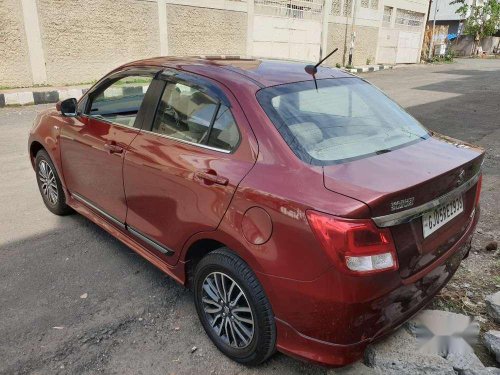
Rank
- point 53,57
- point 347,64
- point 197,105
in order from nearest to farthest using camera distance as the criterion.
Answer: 1. point 197,105
2. point 53,57
3. point 347,64

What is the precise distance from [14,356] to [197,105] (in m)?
1.79

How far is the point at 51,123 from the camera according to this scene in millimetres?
3971

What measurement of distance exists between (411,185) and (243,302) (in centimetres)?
105

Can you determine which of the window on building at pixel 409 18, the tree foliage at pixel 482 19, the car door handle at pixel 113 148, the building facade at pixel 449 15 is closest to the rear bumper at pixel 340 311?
the car door handle at pixel 113 148

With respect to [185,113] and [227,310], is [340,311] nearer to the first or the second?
[227,310]

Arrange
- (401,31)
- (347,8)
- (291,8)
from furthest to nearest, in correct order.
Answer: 1. (401,31)
2. (347,8)
3. (291,8)

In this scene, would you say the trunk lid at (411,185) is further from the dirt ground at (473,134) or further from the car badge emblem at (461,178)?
the dirt ground at (473,134)

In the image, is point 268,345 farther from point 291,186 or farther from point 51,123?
point 51,123

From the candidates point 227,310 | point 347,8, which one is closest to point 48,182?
point 227,310

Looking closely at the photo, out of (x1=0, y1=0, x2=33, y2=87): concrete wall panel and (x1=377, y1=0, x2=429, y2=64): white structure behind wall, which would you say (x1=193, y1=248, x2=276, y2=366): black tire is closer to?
(x1=0, y1=0, x2=33, y2=87): concrete wall panel

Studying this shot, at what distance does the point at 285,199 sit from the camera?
6.54 feet

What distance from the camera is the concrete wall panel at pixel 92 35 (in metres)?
11.6

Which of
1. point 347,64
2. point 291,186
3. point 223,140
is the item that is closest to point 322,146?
point 291,186

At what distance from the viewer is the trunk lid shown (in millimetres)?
1912
